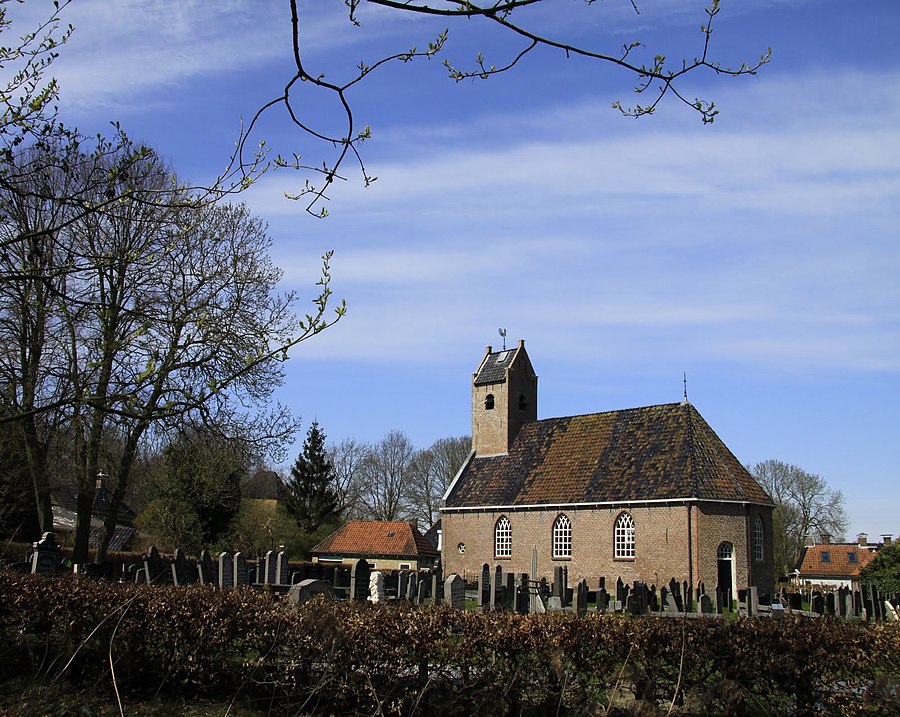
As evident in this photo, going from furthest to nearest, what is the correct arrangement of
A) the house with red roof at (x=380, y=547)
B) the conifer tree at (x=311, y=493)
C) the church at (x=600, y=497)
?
the conifer tree at (x=311, y=493)
the house with red roof at (x=380, y=547)
the church at (x=600, y=497)

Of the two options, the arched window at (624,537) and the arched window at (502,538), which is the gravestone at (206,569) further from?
the arched window at (502,538)

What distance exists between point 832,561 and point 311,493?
127ft

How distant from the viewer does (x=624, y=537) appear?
34969 millimetres

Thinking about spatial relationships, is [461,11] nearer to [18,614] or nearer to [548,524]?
[18,614]

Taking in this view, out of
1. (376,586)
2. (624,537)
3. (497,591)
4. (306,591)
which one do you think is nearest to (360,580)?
(376,586)

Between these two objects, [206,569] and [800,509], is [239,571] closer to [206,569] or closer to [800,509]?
[206,569]

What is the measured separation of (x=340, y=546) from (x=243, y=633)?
40.1 m

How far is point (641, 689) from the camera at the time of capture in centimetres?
906

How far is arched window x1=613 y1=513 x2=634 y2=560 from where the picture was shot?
34.7 meters

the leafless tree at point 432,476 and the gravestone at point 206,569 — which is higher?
the leafless tree at point 432,476

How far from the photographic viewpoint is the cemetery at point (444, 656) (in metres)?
8.95

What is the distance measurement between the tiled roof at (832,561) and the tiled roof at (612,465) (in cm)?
3199

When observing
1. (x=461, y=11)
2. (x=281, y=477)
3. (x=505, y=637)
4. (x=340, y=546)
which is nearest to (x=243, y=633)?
(x=505, y=637)

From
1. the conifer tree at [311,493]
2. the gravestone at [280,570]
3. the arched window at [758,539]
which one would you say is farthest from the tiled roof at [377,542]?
the gravestone at [280,570]
